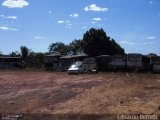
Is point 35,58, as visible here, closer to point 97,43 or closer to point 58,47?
point 58,47

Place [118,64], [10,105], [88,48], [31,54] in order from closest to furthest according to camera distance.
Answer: [10,105] → [118,64] → [88,48] → [31,54]

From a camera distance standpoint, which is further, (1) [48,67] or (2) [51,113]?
(1) [48,67]

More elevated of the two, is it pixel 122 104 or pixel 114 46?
pixel 114 46

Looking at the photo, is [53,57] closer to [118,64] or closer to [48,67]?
[48,67]

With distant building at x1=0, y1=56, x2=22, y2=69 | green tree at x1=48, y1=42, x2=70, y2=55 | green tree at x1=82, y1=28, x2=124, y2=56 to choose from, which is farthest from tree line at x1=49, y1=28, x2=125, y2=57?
green tree at x1=48, y1=42, x2=70, y2=55

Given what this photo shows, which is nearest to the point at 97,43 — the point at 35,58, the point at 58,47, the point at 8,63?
the point at 8,63

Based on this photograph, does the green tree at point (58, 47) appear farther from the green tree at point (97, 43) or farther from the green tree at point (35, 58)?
the green tree at point (97, 43)

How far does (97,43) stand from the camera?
87.3 meters

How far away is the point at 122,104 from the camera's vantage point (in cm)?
1644

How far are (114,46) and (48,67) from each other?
956 inches

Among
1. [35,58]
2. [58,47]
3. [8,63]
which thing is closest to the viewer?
[8,63]

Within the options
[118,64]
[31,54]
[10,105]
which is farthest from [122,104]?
[31,54]

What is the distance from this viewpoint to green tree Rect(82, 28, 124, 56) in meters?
86.1

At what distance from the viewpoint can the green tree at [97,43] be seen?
86.1 m
